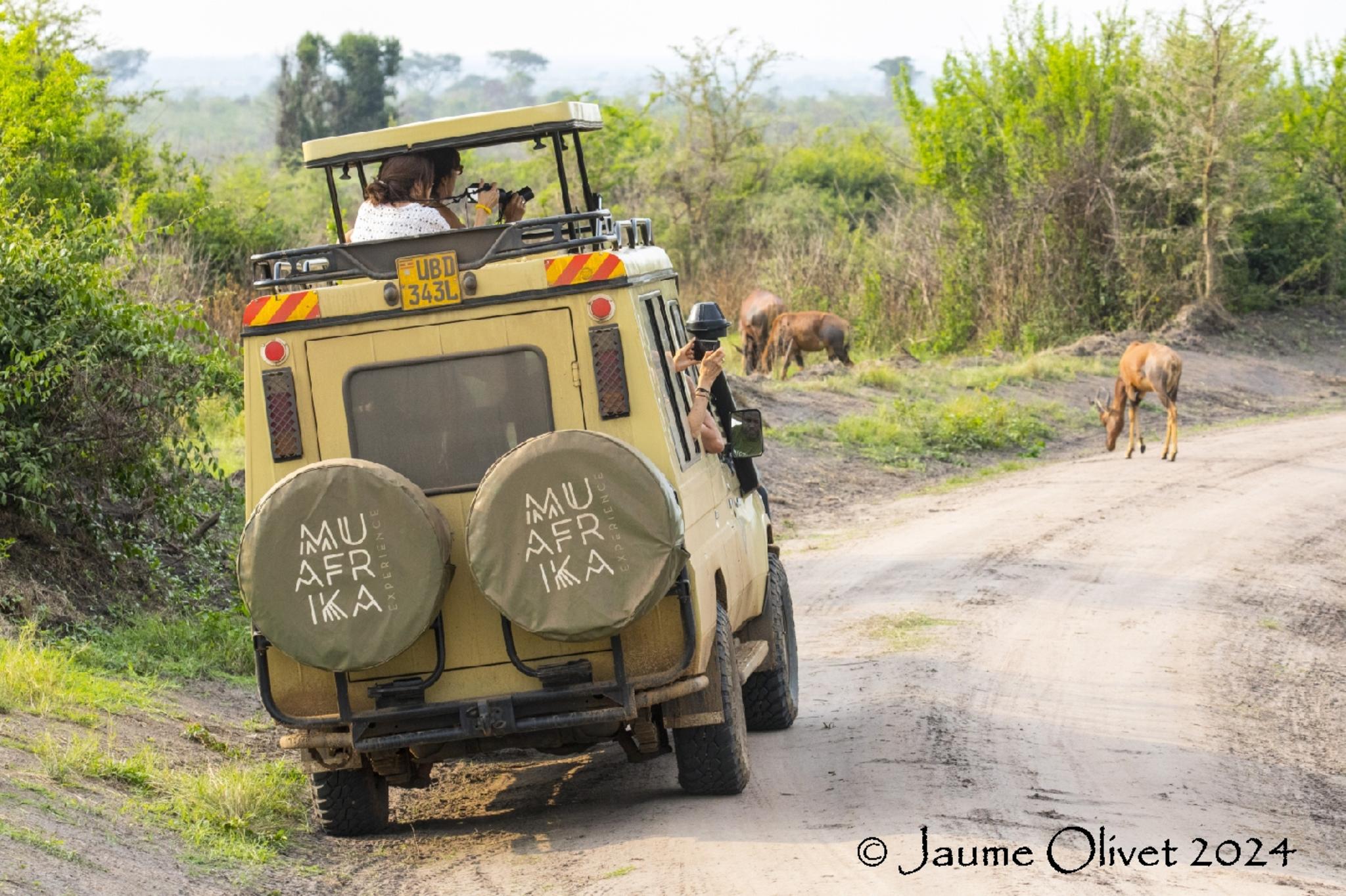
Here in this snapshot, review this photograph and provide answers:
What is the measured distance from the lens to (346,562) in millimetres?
5457

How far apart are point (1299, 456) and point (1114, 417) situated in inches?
84.3

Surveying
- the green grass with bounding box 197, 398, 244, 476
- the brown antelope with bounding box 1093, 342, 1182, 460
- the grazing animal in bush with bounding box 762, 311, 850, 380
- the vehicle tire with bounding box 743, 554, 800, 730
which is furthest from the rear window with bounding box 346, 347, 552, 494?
the grazing animal in bush with bounding box 762, 311, 850, 380

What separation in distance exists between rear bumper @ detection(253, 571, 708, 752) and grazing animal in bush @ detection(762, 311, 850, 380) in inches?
711

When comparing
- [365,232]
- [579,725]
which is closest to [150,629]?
[365,232]

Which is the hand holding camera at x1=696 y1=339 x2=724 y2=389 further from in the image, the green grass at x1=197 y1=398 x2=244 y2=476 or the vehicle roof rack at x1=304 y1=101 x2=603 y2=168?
the green grass at x1=197 y1=398 x2=244 y2=476

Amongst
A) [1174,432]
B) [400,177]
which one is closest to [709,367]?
[400,177]

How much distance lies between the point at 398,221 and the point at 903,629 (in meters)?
4.87

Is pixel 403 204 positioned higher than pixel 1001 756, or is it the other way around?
pixel 403 204

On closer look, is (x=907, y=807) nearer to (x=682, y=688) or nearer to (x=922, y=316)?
(x=682, y=688)

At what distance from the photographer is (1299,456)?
58.7ft

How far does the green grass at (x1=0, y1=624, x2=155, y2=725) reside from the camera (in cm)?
710

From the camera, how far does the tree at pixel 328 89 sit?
2249 inches

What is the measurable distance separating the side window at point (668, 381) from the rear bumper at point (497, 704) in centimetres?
69

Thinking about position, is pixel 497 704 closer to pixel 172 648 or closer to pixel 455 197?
pixel 455 197
